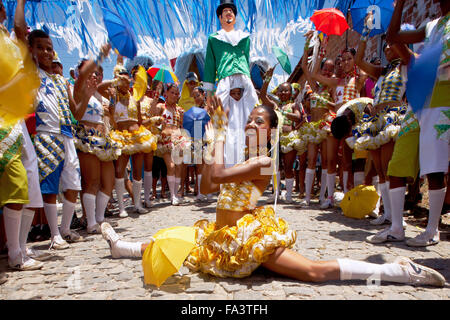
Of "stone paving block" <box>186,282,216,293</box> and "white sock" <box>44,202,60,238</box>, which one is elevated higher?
"white sock" <box>44,202,60,238</box>

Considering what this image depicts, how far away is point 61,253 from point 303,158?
5.29 metres

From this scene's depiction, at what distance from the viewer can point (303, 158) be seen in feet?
22.6

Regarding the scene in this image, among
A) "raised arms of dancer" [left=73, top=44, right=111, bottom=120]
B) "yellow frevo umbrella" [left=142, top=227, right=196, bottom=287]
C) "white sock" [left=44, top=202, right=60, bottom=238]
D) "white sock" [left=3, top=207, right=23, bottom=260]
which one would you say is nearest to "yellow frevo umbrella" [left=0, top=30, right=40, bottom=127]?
"raised arms of dancer" [left=73, top=44, right=111, bottom=120]

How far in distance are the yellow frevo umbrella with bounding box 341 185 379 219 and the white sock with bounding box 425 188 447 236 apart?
4.42 ft

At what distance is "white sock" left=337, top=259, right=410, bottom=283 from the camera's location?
2051 mm

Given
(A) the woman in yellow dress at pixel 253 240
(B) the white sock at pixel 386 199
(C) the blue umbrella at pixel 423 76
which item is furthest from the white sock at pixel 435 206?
(A) the woman in yellow dress at pixel 253 240

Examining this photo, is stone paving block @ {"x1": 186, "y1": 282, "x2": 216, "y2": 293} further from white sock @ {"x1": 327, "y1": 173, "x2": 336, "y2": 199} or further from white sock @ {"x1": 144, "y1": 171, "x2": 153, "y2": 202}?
white sock @ {"x1": 144, "y1": 171, "x2": 153, "y2": 202}

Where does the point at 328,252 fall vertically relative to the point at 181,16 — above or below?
below

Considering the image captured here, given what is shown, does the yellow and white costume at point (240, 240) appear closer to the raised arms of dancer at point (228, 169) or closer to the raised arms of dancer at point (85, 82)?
the raised arms of dancer at point (228, 169)

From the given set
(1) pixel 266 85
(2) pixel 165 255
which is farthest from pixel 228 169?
(1) pixel 266 85

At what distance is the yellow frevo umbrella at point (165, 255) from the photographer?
2012mm
